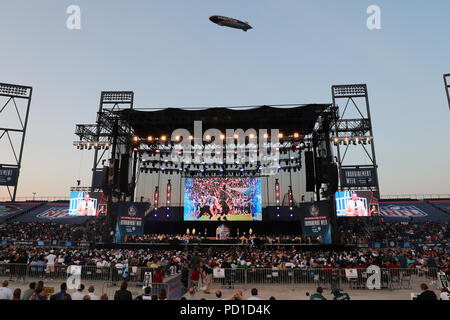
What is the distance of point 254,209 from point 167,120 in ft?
50.4

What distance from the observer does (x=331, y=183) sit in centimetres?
2306

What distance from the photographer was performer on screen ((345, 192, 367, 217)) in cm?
3047

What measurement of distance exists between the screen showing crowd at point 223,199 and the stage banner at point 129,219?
7571 millimetres

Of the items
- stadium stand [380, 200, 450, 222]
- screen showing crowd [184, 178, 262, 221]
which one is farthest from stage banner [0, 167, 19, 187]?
stadium stand [380, 200, 450, 222]

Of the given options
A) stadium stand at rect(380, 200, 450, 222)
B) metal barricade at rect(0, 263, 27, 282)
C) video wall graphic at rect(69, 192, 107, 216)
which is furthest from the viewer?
stadium stand at rect(380, 200, 450, 222)

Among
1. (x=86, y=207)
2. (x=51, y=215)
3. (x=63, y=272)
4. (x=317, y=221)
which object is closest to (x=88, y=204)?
(x=86, y=207)

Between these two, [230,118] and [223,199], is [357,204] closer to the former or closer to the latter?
[223,199]

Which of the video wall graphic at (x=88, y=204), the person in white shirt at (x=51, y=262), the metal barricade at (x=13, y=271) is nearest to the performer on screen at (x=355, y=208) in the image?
the video wall graphic at (x=88, y=204)

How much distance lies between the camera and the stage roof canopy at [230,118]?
981 inches

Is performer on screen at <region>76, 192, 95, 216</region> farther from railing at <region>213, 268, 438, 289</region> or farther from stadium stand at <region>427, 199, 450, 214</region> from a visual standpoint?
stadium stand at <region>427, 199, 450, 214</region>

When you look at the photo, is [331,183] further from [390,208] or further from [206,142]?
[390,208]

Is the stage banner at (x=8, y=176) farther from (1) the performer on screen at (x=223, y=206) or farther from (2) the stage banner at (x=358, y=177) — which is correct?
(2) the stage banner at (x=358, y=177)

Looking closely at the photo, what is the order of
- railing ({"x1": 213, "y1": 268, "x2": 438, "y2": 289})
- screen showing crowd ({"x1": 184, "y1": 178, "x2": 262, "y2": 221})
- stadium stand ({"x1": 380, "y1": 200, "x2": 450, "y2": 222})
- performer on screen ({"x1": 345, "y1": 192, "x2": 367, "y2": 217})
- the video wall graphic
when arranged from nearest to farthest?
railing ({"x1": 213, "y1": 268, "x2": 438, "y2": 289}) → performer on screen ({"x1": 345, "y1": 192, "x2": 367, "y2": 217}) → the video wall graphic → screen showing crowd ({"x1": 184, "y1": 178, "x2": 262, "y2": 221}) → stadium stand ({"x1": 380, "y1": 200, "x2": 450, "y2": 222})

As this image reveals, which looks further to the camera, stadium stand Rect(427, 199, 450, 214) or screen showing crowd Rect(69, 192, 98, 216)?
stadium stand Rect(427, 199, 450, 214)
